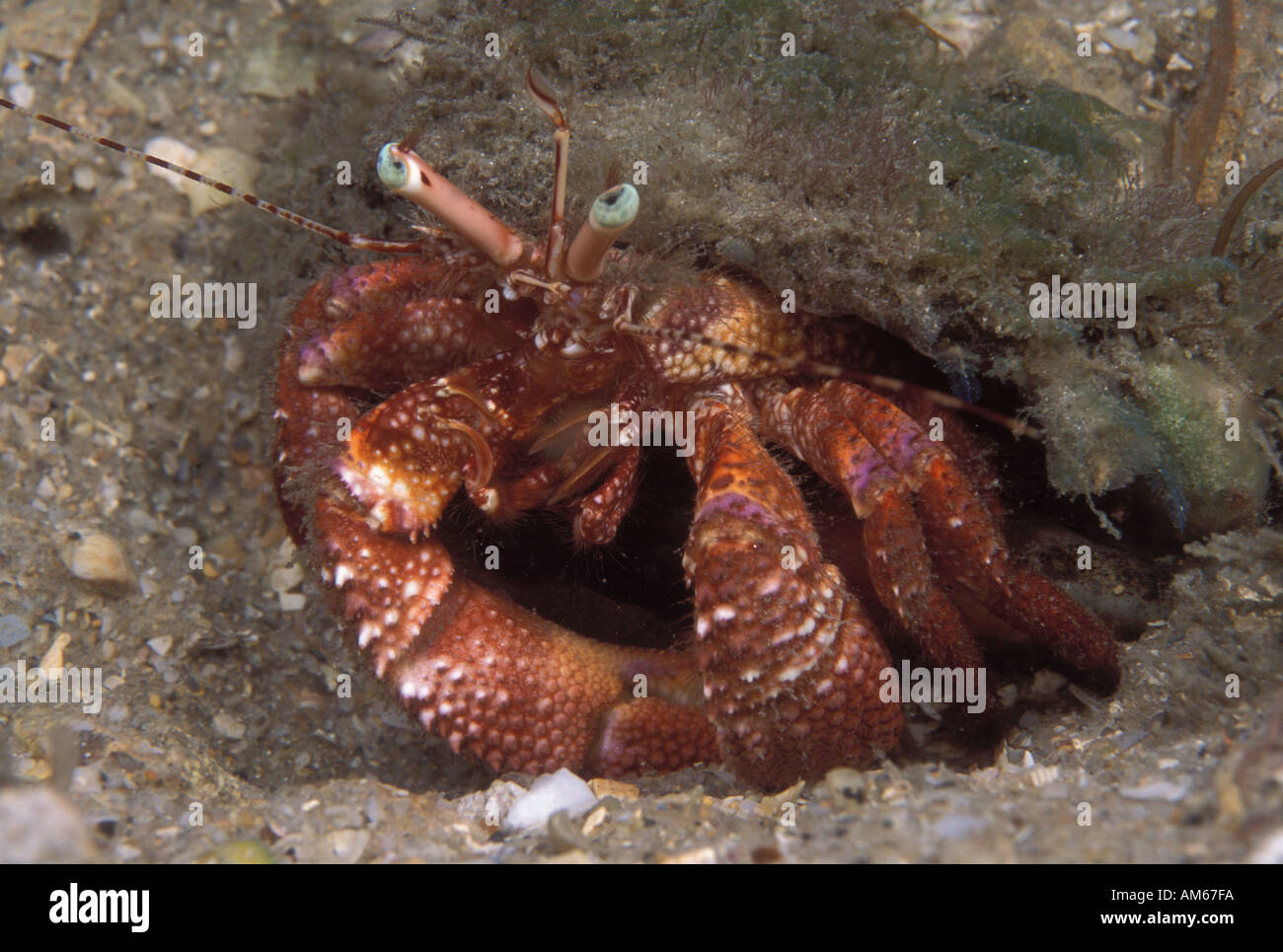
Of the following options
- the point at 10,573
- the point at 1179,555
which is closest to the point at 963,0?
the point at 1179,555

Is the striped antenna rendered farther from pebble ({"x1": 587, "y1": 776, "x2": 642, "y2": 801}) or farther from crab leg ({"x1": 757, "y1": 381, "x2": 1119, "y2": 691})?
pebble ({"x1": 587, "y1": 776, "x2": 642, "y2": 801})

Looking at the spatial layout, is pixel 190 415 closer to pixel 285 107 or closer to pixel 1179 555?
pixel 285 107

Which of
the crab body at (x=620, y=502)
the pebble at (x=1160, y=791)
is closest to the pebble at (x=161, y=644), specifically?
the crab body at (x=620, y=502)

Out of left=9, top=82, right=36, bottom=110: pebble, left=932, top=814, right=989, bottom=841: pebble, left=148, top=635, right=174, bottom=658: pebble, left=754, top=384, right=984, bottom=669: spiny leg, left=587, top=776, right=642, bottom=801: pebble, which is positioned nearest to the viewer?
left=932, top=814, right=989, bottom=841: pebble

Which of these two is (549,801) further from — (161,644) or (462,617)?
(161,644)

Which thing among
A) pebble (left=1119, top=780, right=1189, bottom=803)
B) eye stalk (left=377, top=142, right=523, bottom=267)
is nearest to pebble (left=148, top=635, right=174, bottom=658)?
eye stalk (left=377, top=142, right=523, bottom=267)

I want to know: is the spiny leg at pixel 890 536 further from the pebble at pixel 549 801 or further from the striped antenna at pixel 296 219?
the striped antenna at pixel 296 219
